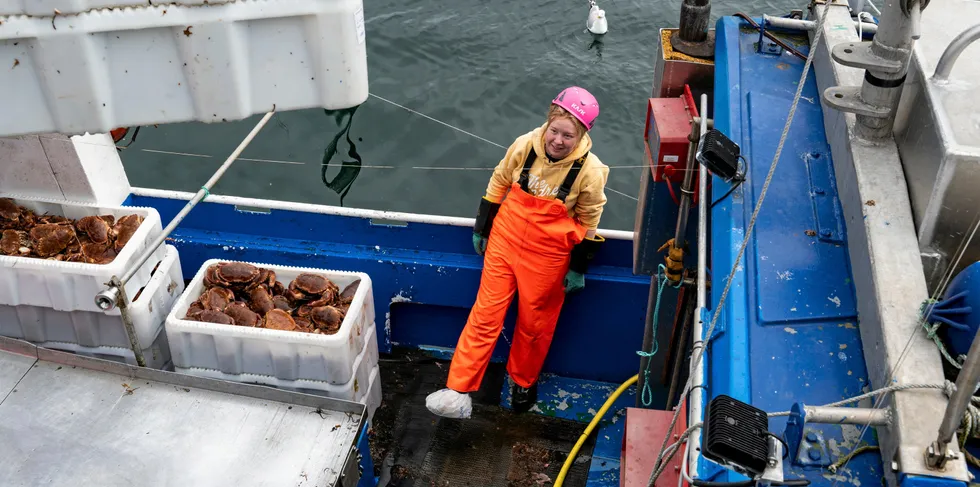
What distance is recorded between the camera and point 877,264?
101 inches

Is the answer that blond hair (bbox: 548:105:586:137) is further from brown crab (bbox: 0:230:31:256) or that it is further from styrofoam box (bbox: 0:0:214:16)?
brown crab (bbox: 0:230:31:256)

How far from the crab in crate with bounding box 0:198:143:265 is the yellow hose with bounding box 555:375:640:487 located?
7.88 feet

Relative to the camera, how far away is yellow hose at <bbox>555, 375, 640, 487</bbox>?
14.2 feet

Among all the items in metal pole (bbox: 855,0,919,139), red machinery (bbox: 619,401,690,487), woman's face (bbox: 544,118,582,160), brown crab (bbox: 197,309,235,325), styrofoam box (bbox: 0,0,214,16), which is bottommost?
red machinery (bbox: 619,401,690,487)

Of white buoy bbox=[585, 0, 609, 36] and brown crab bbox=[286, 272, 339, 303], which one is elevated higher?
brown crab bbox=[286, 272, 339, 303]

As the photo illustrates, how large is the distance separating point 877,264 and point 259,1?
200cm

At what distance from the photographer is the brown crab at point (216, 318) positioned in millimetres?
3811

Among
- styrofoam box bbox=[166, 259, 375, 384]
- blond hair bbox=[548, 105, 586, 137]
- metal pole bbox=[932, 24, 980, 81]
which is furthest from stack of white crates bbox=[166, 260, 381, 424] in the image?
metal pole bbox=[932, 24, 980, 81]

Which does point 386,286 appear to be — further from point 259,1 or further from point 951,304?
point 951,304

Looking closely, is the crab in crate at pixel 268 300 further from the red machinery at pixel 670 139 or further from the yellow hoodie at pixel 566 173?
the red machinery at pixel 670 139

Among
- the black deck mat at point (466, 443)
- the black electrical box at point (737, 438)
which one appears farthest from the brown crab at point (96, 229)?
the black electrical box at point (737, 438)

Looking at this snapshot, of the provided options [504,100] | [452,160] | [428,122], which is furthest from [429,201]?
[504,100]

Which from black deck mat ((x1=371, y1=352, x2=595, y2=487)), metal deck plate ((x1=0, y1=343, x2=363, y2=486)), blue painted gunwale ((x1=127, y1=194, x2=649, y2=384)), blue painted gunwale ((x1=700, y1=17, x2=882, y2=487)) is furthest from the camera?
blue painted gunwale ((x1=127, y1=194, x2=649, y2=384))

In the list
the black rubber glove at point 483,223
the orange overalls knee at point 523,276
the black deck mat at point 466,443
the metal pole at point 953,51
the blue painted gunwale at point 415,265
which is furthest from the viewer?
the blue painted gunwale at point 415,265
